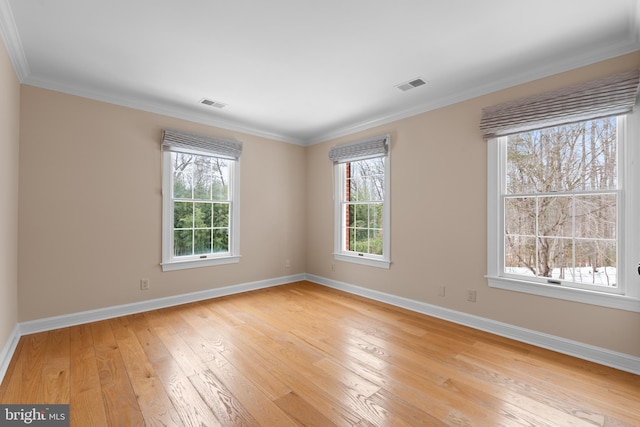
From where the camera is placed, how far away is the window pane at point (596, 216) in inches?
94.6

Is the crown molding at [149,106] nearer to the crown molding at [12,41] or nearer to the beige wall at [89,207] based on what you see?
the beige wall at [89,207]

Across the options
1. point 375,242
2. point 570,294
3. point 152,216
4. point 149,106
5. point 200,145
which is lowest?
point 570,294

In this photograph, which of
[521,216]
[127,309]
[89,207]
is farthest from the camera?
[127,309]

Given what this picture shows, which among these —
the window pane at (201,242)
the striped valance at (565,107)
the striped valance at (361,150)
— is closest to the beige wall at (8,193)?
the window pane at (201,242)

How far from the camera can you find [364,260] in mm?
4266

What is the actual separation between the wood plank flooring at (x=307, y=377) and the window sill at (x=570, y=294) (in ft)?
1.62

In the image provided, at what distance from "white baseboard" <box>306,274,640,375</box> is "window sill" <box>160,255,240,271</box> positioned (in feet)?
6.78

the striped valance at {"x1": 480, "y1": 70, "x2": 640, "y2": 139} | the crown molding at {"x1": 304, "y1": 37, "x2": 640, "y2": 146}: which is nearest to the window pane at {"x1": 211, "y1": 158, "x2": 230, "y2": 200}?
the crown molding at {"x1": 304, "y1": 37, "x2": 640, "y2": 146}

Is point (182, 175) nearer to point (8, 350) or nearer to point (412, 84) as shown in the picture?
point (8, 350)

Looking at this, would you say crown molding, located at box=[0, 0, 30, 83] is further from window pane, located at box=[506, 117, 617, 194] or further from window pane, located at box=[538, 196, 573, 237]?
window pane, located at box=[538, 196, 573, 237]

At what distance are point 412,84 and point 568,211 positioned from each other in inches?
74.2

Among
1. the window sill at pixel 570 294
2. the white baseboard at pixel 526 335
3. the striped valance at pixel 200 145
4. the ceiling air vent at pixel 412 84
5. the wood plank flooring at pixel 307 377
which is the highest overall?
the ceiling air vent at pixel 412 84

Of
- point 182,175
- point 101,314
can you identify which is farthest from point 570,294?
point 101,314

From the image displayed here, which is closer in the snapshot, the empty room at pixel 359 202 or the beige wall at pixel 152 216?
the empty room at pixel 359 202
